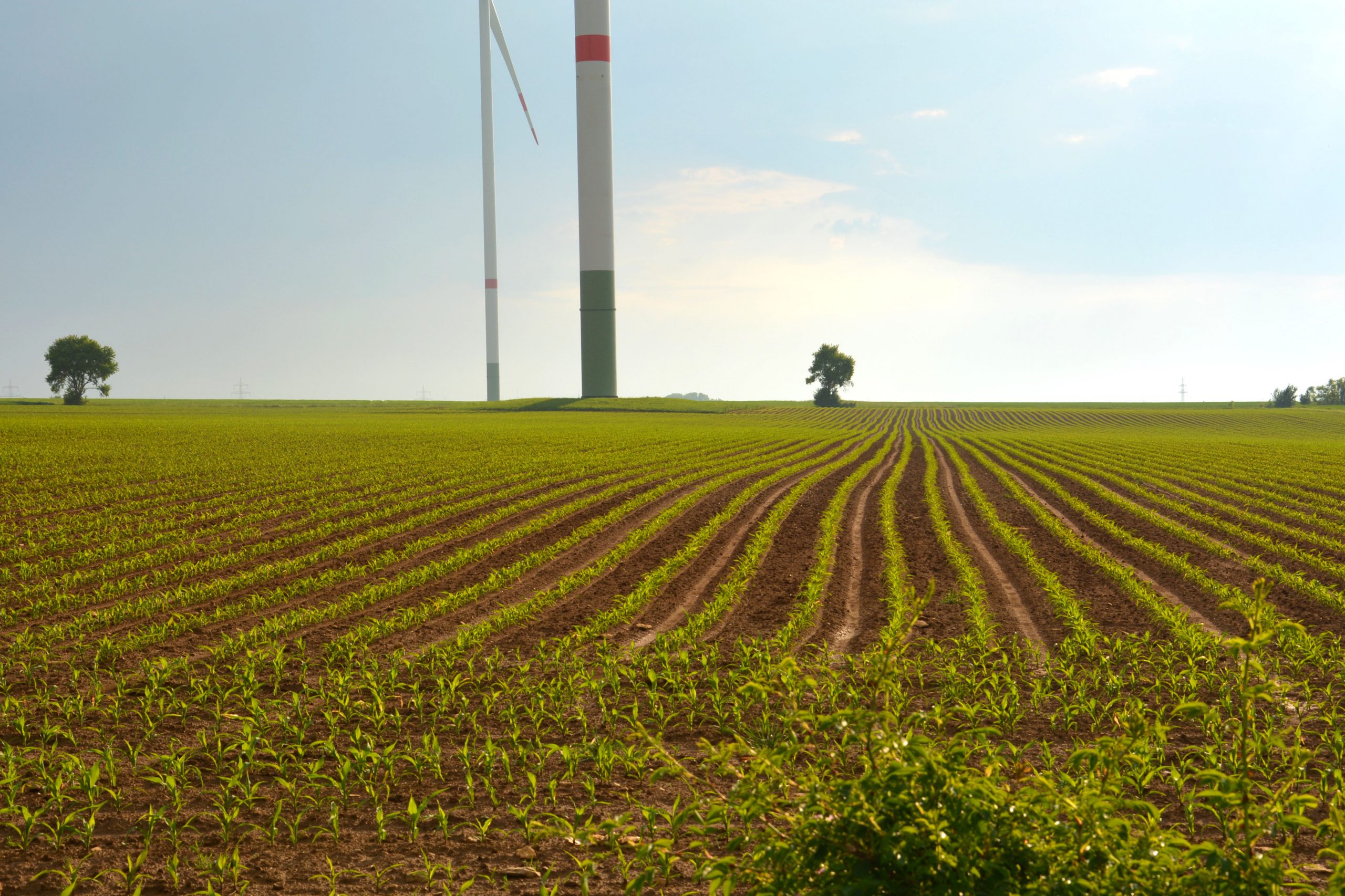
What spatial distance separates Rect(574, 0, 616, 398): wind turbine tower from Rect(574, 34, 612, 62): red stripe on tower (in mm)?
60

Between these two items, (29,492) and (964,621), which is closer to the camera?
(964,621)

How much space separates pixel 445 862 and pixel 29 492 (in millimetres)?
22589

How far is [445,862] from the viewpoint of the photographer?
531 cm

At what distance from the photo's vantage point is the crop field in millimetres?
3416

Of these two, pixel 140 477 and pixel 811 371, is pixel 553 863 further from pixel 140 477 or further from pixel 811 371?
pixel 811 371

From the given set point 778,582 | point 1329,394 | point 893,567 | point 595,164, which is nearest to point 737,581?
point 778,582

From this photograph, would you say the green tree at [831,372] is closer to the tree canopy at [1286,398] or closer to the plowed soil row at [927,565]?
the tree canopy at [1286,398]

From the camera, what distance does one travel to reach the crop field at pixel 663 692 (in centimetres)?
342

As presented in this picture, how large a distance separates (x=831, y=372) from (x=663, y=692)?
139594 millimetres

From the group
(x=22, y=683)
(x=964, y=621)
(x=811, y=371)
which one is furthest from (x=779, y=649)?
(x=811, y=371)

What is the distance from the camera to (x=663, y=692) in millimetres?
8305

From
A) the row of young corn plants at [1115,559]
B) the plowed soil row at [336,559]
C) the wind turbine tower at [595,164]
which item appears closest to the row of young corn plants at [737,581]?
the plowed soil row at [336,559]

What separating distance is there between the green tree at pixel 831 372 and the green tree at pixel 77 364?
107263 mm

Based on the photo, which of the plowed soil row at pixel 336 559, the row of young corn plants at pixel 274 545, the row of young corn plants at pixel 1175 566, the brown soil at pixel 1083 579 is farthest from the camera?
the row of young corn plants at pixel 274 545
